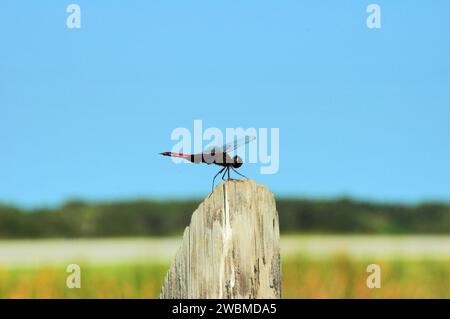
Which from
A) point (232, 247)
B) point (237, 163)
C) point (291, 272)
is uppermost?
point (237, 163)

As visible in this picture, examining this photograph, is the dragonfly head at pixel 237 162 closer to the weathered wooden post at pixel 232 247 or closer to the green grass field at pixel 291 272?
the weathered wooden post at pixel 232 247

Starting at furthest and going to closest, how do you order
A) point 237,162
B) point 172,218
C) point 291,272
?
point 172,218, point 291,272, point 237,162

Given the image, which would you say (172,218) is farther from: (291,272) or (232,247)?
(232,247)

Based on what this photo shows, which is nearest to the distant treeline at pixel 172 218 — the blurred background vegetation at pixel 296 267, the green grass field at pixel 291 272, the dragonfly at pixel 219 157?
the blurred background vegetation at pixel 296 267

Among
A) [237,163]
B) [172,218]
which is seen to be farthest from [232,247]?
[172,218]
